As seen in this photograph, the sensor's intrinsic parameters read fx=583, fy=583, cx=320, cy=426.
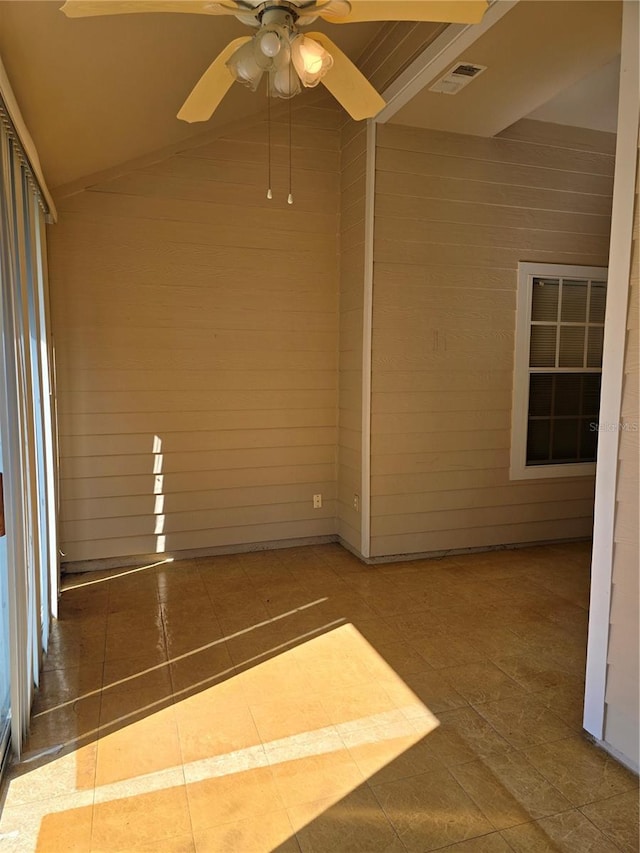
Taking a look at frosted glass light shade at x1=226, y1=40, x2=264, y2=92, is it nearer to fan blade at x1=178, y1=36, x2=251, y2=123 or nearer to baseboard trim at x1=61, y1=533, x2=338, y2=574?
fan blade at x1=178, y1=36, x2=251, y2=123

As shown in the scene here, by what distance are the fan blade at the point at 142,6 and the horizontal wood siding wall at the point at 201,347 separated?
232 cm

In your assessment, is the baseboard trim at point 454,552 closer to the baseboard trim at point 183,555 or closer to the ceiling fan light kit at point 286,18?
the baseboard trim at point 183,555

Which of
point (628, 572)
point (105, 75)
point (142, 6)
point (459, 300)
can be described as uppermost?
point (105, 75)

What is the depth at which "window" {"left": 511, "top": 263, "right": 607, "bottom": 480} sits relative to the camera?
4.39m

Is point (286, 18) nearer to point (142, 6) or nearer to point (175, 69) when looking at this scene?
point (142, 6)

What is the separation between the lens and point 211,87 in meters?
2.22

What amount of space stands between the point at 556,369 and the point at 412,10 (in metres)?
3.27

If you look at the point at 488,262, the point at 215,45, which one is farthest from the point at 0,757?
the point at 488,262

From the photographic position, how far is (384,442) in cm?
412

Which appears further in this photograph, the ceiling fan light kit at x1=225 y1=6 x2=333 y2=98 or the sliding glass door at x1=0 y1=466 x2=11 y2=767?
the sliding glass door at x1=0 y1=466 x2=11 y2=767

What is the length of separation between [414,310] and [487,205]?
95 centimetres

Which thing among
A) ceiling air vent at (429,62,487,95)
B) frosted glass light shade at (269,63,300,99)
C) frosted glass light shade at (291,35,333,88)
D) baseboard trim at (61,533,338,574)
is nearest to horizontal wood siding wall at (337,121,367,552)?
baseboard trim at (61,533,338,574)

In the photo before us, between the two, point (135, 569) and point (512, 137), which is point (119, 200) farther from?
point (512, 137)

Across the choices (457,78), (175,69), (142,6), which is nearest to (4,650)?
(142,6)
